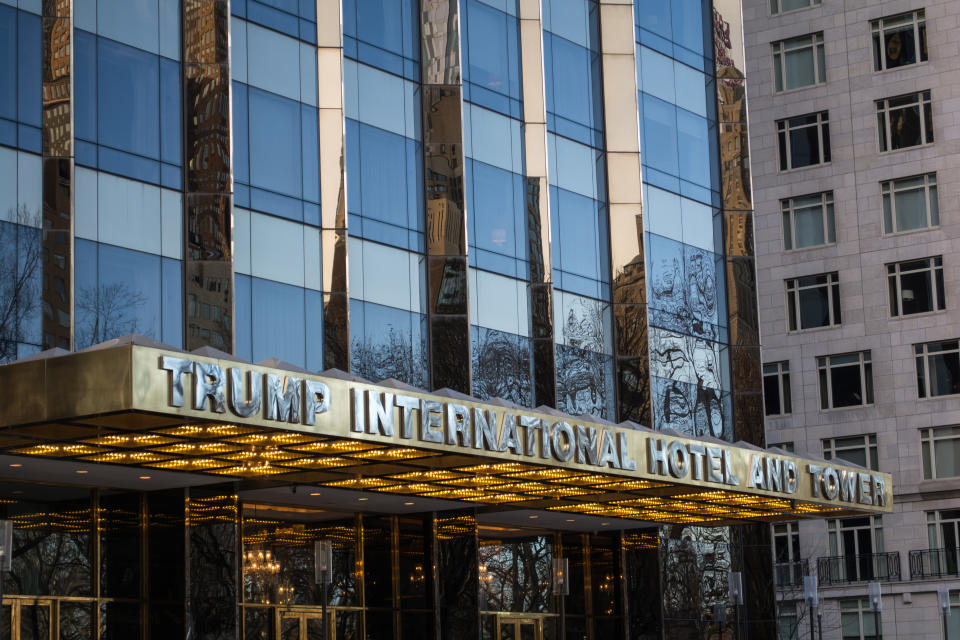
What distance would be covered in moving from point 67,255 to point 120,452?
3947mm

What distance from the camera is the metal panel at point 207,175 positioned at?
3073cm

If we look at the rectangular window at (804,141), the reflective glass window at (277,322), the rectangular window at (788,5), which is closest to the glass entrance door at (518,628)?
the reflective glass window at (277,322)

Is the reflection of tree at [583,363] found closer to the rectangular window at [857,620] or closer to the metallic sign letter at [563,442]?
the metallic sign letter at [563,442]

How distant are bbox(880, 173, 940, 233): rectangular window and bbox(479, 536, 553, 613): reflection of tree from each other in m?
32.2

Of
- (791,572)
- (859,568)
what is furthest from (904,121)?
(791,572)

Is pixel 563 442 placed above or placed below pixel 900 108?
below

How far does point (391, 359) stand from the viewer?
3516 cm

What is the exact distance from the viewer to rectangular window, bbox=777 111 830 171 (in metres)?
71.4

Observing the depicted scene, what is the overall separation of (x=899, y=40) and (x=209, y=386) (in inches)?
2069

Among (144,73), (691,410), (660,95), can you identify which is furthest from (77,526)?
(660,95)

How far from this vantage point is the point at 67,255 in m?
28.4

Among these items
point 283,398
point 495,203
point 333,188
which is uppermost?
point 495,203

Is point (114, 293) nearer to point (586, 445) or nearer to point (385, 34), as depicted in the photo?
point (586, 445)

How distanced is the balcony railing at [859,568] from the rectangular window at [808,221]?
14.4 meters
